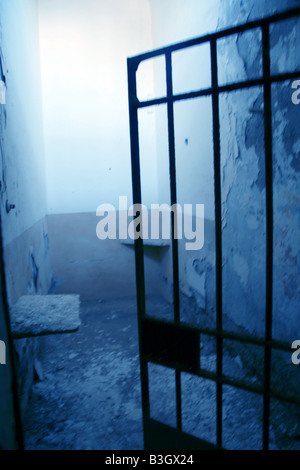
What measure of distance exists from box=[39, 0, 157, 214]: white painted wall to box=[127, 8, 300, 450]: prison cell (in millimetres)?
2940

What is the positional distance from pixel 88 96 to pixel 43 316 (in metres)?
3.23

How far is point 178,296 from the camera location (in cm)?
142

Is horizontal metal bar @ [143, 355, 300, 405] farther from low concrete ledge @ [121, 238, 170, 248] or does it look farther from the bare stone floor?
low concrete ledge @ [121, 238, 170, 248]

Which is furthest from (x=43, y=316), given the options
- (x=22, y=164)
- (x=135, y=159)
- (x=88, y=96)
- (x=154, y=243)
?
(x=88, y=96)

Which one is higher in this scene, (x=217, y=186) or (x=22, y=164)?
(x=22, y=164)

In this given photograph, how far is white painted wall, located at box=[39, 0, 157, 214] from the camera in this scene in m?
4.07

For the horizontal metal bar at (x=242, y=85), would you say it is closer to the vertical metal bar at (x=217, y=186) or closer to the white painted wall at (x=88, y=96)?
the vertical metal bar at (x=217, y=186)

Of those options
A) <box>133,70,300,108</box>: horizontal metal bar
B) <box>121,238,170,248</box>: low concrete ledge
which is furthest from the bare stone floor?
<box>133,70,300,108</box>: horizontal metal bar

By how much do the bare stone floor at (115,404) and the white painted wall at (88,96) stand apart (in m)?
2.02

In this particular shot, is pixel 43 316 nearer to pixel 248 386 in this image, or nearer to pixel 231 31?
pixel 248 386

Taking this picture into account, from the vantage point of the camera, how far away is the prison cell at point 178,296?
1215 millimetres

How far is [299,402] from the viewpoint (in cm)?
126

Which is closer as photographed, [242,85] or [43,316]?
[242,85]

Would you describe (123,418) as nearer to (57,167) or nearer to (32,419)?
(32,419)
